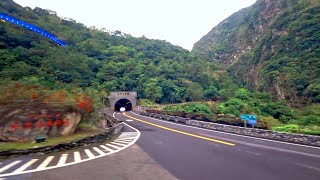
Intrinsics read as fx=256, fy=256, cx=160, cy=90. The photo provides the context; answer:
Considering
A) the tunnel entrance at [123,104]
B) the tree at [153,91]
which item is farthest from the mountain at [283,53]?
the tunnel entrance at [123,104]

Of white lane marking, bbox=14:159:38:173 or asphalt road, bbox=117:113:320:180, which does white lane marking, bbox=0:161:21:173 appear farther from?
asphalt road, bbox=117:113:320:180

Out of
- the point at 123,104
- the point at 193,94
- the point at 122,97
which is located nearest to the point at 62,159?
the point at 122,97

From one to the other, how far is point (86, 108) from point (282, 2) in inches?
4622

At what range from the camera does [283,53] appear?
9169 centimetres

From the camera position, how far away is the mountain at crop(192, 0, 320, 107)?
7144cm

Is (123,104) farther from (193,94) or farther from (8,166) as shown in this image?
(8,166)

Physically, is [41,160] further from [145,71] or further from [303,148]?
[145,71]

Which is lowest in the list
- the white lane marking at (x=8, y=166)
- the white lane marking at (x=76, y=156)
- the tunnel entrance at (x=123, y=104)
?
the white lane marking at (x=8, y=166)

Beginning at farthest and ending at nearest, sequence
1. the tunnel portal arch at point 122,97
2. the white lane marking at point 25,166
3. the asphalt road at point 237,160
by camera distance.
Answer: the tunnel portal arch at point 122,97 → the white lane marking at point 25,166 → the asphalt road at point 237,160

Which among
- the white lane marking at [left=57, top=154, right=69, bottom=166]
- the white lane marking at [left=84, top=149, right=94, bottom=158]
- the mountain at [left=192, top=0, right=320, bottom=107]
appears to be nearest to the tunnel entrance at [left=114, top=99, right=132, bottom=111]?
the mountain at [left=192, top=0, right=320, bottom=107]

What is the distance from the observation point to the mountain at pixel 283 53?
234ft

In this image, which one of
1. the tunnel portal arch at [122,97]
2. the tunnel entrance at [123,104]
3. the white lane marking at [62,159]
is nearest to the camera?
the white lane marking at [62,159]

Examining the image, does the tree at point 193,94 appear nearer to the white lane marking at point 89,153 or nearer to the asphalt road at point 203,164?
the asphalt road at point 203,164

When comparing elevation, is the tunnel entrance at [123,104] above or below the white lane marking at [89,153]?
above
